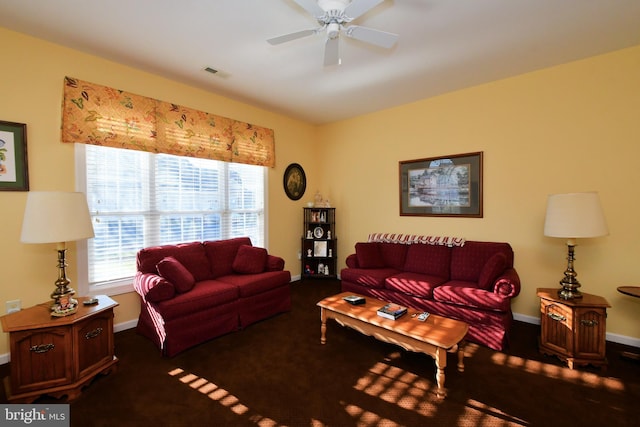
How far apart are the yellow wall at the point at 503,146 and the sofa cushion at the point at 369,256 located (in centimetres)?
63

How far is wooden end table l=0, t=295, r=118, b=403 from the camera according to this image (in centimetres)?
195

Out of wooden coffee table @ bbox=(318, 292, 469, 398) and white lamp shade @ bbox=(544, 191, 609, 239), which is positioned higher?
white lamp shade @ bbox=(544, 191, 609, 239)

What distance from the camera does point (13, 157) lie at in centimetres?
249

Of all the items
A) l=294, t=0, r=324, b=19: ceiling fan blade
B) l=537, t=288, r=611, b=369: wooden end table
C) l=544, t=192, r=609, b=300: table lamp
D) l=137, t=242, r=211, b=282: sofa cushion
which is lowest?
l=537, t=288, r=611, b=369: wooden end table

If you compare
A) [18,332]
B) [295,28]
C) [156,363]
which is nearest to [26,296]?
[18,332]

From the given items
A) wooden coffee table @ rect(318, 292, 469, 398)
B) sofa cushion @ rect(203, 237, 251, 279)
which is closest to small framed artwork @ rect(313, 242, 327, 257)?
sofa cushion @ rect(203, 237, 251, 279)

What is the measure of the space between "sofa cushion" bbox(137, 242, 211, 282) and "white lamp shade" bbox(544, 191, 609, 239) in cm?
363

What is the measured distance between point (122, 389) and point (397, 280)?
2.78 m

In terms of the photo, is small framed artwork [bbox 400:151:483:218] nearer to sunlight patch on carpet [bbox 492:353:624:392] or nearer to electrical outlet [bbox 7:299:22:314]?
sunlight patch on carpet [bbox 492:353:624:392]

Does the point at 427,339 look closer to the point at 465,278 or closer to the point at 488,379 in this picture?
the point at 488,379

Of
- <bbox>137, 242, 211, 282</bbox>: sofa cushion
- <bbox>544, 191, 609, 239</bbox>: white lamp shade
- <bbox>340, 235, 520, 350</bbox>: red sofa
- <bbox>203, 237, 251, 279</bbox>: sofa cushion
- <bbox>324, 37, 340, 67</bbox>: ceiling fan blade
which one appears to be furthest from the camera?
<bbox>203, 237, 251, 279</bbox>: sofa cushion

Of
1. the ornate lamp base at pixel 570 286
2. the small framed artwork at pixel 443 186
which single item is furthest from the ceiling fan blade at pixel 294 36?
the ornate lamp base at pixel 570 286

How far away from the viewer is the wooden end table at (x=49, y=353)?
195 centimetres

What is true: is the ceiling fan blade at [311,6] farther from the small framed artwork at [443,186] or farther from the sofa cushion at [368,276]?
the sofa cushion at [368,276]
